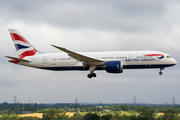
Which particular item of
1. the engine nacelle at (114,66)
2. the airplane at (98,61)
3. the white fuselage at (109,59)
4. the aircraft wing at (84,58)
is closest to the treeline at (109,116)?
the airplane at (98,61)

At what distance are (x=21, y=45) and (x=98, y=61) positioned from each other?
1591 cm

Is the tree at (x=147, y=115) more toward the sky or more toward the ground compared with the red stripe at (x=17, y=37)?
more toward the ground

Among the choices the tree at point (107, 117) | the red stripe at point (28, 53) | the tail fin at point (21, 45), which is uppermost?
the tail fin at point (21, 45)

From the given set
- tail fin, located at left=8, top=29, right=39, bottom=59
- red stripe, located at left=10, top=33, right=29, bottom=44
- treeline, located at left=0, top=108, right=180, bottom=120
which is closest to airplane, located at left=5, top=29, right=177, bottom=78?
tail fin, located at left=8, top=29, right=39, bottom=59

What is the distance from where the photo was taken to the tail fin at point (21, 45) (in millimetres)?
52156

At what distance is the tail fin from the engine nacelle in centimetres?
1466

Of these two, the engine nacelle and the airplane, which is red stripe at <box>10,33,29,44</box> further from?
the engine nacelle

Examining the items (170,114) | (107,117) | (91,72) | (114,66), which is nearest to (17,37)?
(91,72)

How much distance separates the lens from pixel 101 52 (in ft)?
156

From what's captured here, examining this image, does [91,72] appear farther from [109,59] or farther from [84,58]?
[109,59]

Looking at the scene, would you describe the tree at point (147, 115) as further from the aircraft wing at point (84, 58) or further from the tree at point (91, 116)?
the aircraft wing at point (84, 58)

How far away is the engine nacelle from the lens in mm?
44366

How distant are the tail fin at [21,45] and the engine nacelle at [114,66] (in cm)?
1466

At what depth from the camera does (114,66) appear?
44406 mm
